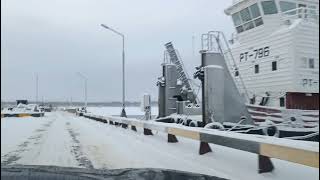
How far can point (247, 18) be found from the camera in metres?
20.9

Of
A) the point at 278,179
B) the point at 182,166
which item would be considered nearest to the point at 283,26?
the point at 182,166

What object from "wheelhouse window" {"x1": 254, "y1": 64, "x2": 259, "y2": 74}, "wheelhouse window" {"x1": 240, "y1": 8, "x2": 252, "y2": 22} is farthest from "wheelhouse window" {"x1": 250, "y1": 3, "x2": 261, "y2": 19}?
"wheelhouse window" {"x1": 254, "y1": 64, "x2": 259, "y2": 74}

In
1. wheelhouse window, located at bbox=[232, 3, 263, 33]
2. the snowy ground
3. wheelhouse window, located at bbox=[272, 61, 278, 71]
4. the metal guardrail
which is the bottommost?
the snowy ground

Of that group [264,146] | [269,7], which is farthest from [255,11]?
[264,146]

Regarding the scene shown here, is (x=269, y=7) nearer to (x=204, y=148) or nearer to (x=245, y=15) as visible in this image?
(x=245, y=15)

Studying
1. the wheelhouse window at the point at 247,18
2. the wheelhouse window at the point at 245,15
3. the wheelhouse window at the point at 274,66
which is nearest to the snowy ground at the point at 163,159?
the wheelhouse window at the point at 274,66

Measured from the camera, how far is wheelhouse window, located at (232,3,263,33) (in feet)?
66.2

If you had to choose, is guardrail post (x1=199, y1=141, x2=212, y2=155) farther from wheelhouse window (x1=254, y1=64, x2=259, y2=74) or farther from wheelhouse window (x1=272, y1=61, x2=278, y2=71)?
wheelhouse window (x1=254, y1=64, x2=259, y2=74)

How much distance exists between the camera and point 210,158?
10.4m

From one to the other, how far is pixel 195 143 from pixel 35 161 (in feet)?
17.5

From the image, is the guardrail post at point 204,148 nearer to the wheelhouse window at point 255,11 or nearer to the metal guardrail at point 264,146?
the metal guardrail at point 264,146

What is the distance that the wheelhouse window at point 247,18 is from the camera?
20188 millimetres

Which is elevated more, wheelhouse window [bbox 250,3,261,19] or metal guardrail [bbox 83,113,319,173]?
wheelhouse window [bbox 250,3,261,19]

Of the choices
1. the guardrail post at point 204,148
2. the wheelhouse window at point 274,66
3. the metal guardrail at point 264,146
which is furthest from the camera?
the wheelhouse window at point 274,66
